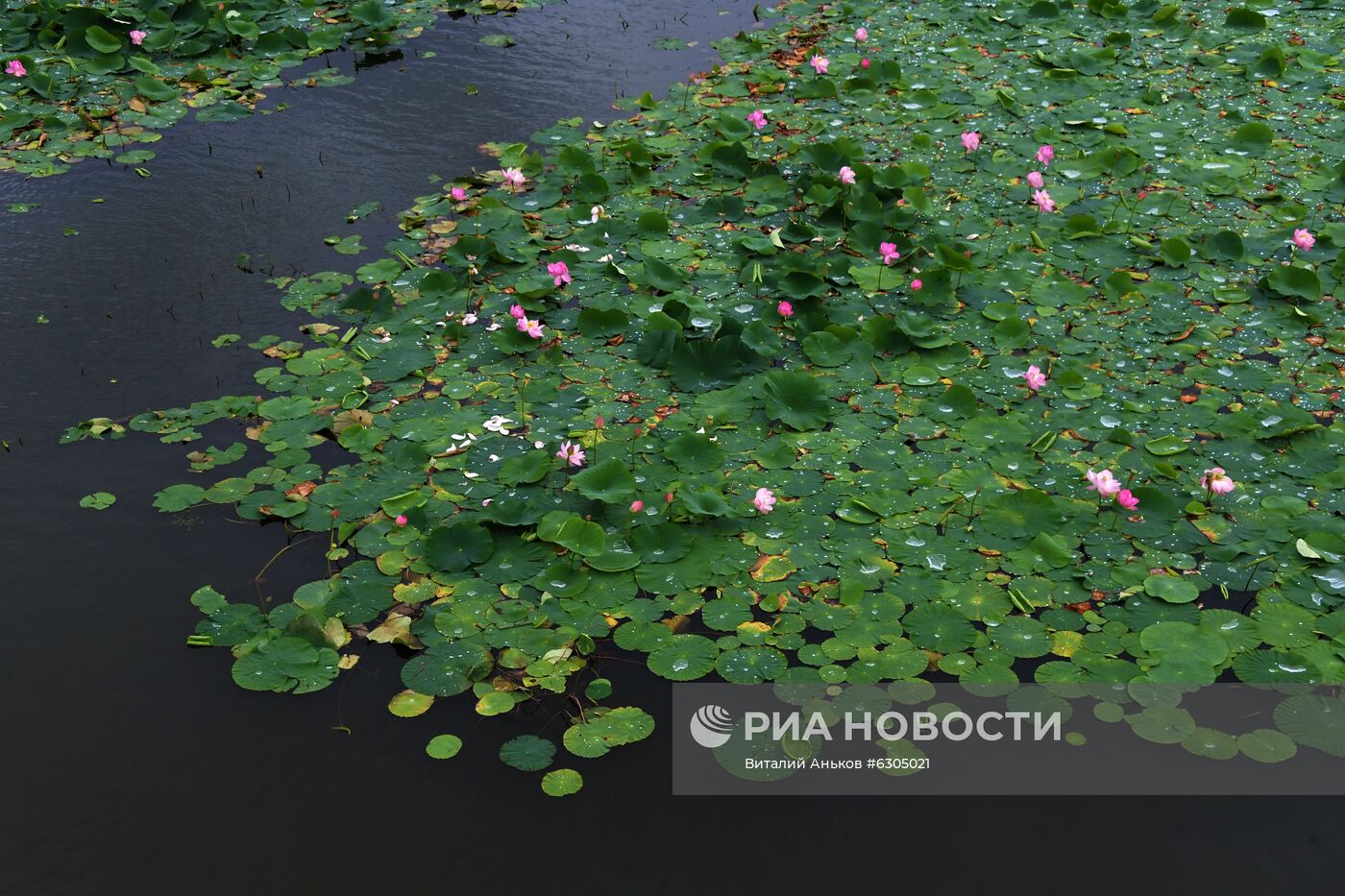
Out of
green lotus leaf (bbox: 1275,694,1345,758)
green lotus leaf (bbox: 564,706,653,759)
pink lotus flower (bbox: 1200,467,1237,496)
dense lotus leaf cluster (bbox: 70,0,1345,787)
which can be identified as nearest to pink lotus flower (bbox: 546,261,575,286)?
dense lotus leaf cluster (bbox: 70,0,1345,787)

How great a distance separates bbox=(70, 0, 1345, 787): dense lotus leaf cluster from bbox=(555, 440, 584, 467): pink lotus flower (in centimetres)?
8

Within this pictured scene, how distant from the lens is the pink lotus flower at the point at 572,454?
417cm

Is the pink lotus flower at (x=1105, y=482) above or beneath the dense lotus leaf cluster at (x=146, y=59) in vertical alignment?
beneath

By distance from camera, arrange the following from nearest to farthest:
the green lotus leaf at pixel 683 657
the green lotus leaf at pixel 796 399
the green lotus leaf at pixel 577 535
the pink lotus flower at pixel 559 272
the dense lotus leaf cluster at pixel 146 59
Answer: the green lotus leaf at pixel 683 657, the green lotus leaf at pixel 577 535, the green lotus leaf at pixel 796 399, the pink lotus flower at pixel 559 272, the dense lotus leaf cluster at pixel 146 59

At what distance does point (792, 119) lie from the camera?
706 centimetres

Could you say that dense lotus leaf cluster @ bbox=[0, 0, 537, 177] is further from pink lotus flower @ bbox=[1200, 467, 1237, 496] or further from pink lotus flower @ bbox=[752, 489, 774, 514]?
pink lotus flower @ bbox=[1200, 467, 1237, 496]

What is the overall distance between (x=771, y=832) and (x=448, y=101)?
5.74m

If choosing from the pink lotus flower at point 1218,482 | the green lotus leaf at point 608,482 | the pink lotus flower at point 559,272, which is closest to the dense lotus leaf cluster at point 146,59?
the pink lotus flower at point 559,272

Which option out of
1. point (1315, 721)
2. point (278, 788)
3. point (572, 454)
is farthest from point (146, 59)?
point (1315, 721)

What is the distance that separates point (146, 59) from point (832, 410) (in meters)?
6.03

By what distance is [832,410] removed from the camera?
4562 millimetres

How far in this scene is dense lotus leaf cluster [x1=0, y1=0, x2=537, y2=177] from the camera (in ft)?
23.1

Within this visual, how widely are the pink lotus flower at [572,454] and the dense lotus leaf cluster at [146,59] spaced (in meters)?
4.17

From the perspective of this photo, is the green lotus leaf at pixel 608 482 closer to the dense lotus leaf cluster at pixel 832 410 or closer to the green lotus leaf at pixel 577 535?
the dense lotus leaf cluster at pixel 832 410
